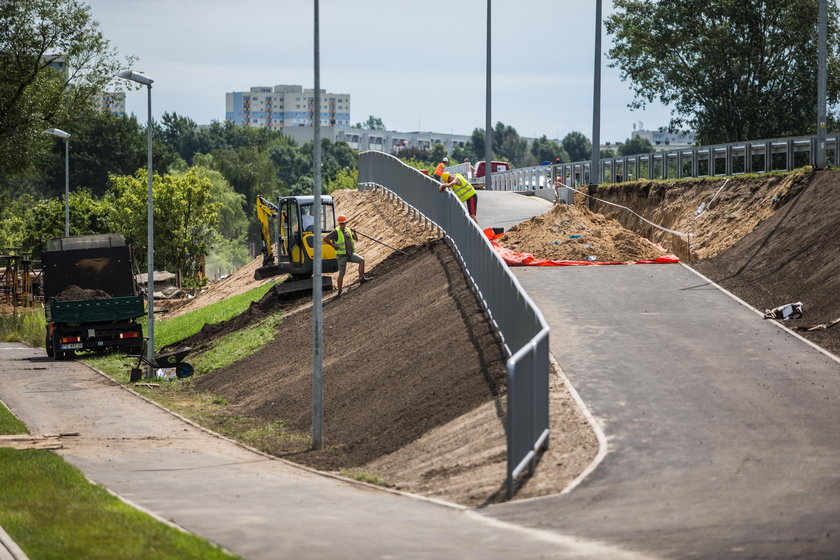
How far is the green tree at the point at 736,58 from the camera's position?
5294 centimetres

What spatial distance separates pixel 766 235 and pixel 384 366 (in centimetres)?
1051

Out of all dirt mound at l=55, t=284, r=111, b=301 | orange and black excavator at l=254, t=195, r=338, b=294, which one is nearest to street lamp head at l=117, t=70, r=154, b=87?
orange and black excavator at l=254, t=195, r=338, b=294

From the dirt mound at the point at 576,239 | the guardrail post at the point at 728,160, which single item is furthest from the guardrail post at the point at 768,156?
the dirt mound at the point at 576,239

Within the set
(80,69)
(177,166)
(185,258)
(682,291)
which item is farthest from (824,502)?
(177,166)

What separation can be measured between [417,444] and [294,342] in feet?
39.0

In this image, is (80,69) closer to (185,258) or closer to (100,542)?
(185,258)

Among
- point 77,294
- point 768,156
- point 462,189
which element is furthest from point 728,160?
point 77,294

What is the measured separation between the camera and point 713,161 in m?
34.4

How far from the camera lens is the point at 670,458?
13.2 m

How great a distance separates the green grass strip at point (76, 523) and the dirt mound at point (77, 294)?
20802 millimetres

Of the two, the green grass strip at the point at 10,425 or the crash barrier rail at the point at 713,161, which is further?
the crash barrier rail at the point at 713,161

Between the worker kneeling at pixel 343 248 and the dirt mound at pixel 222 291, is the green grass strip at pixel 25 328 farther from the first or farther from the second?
the worker kneeling at pixel 343 248

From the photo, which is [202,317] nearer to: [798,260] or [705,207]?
[705,207]

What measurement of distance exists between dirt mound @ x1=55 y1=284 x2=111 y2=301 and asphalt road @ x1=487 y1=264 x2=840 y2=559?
1667 cm
